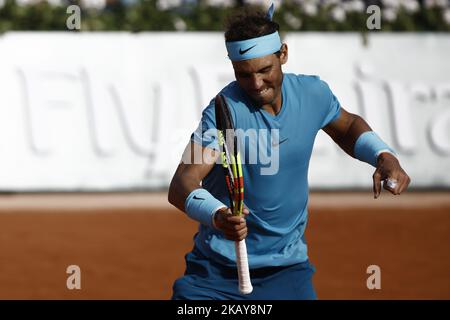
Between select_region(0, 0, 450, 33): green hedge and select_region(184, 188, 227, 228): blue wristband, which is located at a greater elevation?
select_region(0, 0, 450, 33): green hedge

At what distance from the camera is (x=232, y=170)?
4.54m

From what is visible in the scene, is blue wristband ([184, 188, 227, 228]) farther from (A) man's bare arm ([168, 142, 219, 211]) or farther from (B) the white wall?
(B) the white wall

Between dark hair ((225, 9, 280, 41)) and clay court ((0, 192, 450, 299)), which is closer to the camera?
dark hair ((225, 9, 280, 41))

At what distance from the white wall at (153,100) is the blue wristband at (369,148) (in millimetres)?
7658

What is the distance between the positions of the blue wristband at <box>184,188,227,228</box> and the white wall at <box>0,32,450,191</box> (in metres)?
8.13

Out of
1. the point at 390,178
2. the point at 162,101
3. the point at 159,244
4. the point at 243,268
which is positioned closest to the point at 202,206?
the point at 243,268

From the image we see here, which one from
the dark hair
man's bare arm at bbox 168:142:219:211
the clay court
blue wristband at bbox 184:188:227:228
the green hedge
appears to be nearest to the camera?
blue wristband at bbox 184:188:227:228

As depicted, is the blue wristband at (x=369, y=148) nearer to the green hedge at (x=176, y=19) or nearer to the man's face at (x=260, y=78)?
the man's face at (x=260, y=78)

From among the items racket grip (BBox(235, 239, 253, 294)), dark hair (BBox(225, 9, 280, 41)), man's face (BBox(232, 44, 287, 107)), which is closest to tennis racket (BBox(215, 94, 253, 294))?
racket grip (BBox(235, 239, 253, 294))

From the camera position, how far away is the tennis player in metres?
4.70

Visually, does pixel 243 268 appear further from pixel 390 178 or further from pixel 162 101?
pixel 162 101

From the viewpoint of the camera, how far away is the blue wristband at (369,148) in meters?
5.05
